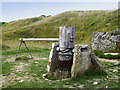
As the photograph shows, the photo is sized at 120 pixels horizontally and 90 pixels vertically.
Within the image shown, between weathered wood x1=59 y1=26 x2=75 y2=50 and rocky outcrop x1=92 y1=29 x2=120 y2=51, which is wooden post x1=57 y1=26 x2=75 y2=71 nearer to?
weathered wood x1=59 y1=26 x2=75 y2=50

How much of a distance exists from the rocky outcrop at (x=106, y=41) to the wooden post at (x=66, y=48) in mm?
7973

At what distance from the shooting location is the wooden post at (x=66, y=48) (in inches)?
285

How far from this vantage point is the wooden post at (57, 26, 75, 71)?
723 cm

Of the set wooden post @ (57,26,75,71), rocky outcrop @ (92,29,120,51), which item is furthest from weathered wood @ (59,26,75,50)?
rocky outcrop @ (92,29,120,51)

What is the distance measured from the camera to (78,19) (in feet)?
145

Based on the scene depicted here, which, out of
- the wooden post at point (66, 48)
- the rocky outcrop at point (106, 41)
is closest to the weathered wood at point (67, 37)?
the wooden post at point (66, 48)

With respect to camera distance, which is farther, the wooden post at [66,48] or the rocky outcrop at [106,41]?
the rocky outcrop at [106,41]

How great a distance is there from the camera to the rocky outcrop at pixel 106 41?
1405 centimetres

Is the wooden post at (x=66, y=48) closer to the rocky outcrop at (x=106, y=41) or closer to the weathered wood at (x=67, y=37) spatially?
the weathered wood at (x=67, y=37)

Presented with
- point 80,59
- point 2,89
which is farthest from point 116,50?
point 2,89

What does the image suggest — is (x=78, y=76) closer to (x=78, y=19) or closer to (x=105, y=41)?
(x=105, y=41)

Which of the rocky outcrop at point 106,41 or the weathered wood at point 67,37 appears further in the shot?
the rocky outcrop at point 106,41

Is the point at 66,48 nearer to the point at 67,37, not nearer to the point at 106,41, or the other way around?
the point at 67,37

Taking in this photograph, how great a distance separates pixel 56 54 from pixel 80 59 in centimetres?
141
